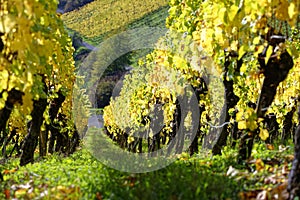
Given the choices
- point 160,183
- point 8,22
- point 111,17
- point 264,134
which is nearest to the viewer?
point 8,22

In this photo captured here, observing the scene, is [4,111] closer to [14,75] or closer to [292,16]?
[14,75]

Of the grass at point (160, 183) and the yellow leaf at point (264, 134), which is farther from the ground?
the yellow leaf at point (264, 134)

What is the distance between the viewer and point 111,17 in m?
155

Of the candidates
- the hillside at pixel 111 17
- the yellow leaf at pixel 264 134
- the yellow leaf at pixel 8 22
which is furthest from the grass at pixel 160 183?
the hillside at pixel 111 17

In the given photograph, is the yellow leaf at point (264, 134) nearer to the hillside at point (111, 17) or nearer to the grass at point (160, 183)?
the grass at point (160, 183)

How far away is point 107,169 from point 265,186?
8.94 feet

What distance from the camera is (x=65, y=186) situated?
6.64 m

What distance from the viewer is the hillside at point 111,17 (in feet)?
501

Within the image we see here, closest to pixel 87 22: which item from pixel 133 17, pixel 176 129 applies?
pixel 133 17

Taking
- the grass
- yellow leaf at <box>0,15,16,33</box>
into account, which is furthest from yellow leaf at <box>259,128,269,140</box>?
yellow leaf at <box>0,15,16,33</box>

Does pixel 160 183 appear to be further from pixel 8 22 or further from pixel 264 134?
pixel 8 22

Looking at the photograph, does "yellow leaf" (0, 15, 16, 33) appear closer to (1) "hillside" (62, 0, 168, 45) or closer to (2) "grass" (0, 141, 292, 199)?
(2) "grass" (0, 141, 292, 199)

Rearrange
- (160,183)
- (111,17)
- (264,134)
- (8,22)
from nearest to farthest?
(8,22) < (160,183) < (264,134) < (111,17)

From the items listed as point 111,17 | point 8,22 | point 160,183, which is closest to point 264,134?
point 160,183
